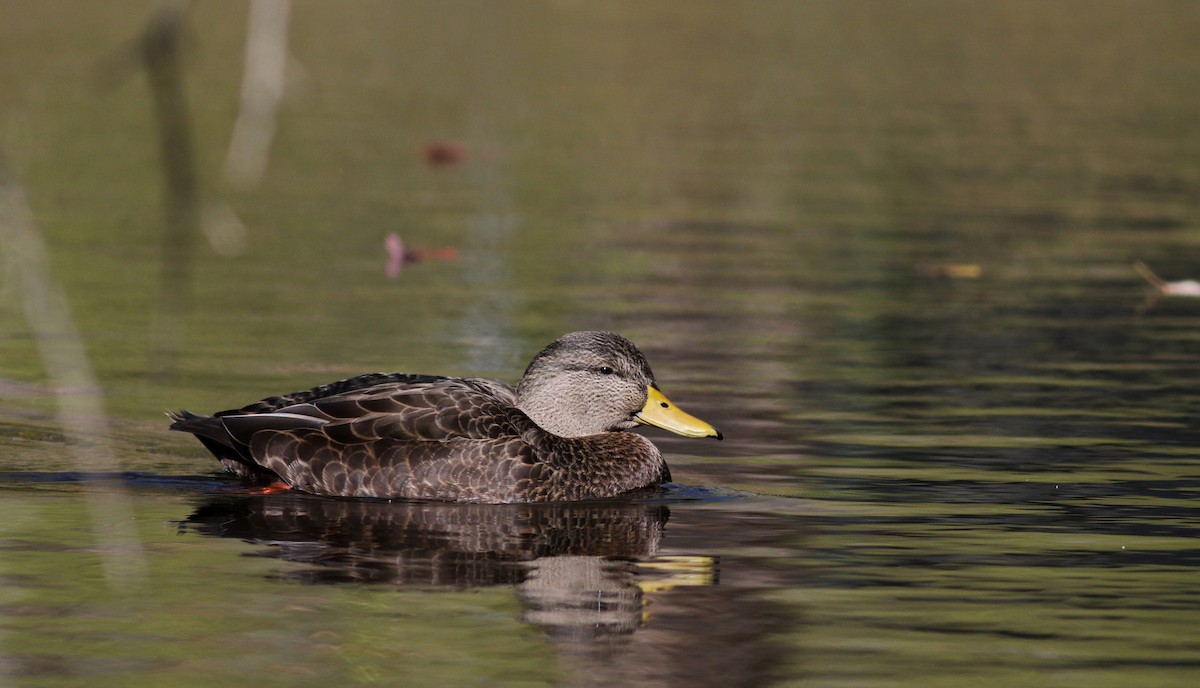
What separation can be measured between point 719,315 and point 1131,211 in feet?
30.3

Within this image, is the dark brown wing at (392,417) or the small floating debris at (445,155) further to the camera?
the small floating debris at (445,155)

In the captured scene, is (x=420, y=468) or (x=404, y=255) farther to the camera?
(x=404, y=255)

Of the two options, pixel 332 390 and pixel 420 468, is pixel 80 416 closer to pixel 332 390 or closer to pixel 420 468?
pixel 332 390

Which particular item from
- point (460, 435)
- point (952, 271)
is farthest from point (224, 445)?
point (952, 271)

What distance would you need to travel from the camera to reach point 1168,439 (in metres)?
12.3

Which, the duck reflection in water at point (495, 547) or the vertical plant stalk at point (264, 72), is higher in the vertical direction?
the vertical plant stalk at point (264, 72)

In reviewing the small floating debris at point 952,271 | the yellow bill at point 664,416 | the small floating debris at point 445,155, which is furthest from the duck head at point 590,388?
the small floating debris at point 445,155

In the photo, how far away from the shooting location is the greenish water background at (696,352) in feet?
25.9

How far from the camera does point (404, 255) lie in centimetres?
1986

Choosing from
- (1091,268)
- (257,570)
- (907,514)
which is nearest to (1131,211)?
(1091,268)

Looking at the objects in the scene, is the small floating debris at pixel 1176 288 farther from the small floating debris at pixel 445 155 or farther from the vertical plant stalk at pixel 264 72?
the vertical plant stalk at pixel 264 72

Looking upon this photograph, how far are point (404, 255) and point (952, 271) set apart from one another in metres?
5.24

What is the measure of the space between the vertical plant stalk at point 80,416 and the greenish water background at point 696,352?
7cm

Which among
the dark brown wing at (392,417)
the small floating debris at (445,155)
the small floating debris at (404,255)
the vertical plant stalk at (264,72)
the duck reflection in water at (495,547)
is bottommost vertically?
the duck reflection in water at (495,547)
